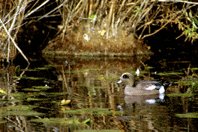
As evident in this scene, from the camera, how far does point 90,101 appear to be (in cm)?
679

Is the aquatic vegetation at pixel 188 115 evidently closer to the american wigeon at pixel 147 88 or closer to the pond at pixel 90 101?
the pond at pixel 90 101

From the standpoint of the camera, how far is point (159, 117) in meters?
5.65

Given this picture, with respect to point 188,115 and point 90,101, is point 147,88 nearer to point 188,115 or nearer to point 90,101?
point 90,101

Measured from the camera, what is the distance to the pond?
17.4 feet

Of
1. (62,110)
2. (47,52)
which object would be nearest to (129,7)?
(47,52)

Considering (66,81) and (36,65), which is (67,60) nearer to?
(36,65)

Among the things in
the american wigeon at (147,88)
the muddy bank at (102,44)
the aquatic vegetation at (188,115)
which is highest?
the muddy bank at (102,44)

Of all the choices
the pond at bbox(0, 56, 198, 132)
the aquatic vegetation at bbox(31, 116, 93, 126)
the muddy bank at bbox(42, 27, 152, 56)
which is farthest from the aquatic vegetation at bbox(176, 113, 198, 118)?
the muddy bank at bbox(42, 27, 152, 56)

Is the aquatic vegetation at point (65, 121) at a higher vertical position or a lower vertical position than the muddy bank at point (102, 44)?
lower

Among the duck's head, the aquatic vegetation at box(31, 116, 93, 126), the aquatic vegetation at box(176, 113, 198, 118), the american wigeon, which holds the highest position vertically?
the duck's head

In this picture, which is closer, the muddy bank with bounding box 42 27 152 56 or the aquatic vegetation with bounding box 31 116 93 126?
the aquatic vegetation with bounding box 31 116 93 126

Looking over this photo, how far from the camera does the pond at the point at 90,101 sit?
5293mm

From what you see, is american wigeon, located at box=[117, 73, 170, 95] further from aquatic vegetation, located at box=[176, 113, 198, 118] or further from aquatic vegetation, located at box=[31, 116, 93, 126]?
aquatic vegetation, located at box=[31, 116, 93, 126]

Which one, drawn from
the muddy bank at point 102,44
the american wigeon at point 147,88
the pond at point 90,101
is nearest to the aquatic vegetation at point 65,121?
the pond at point 90,101
